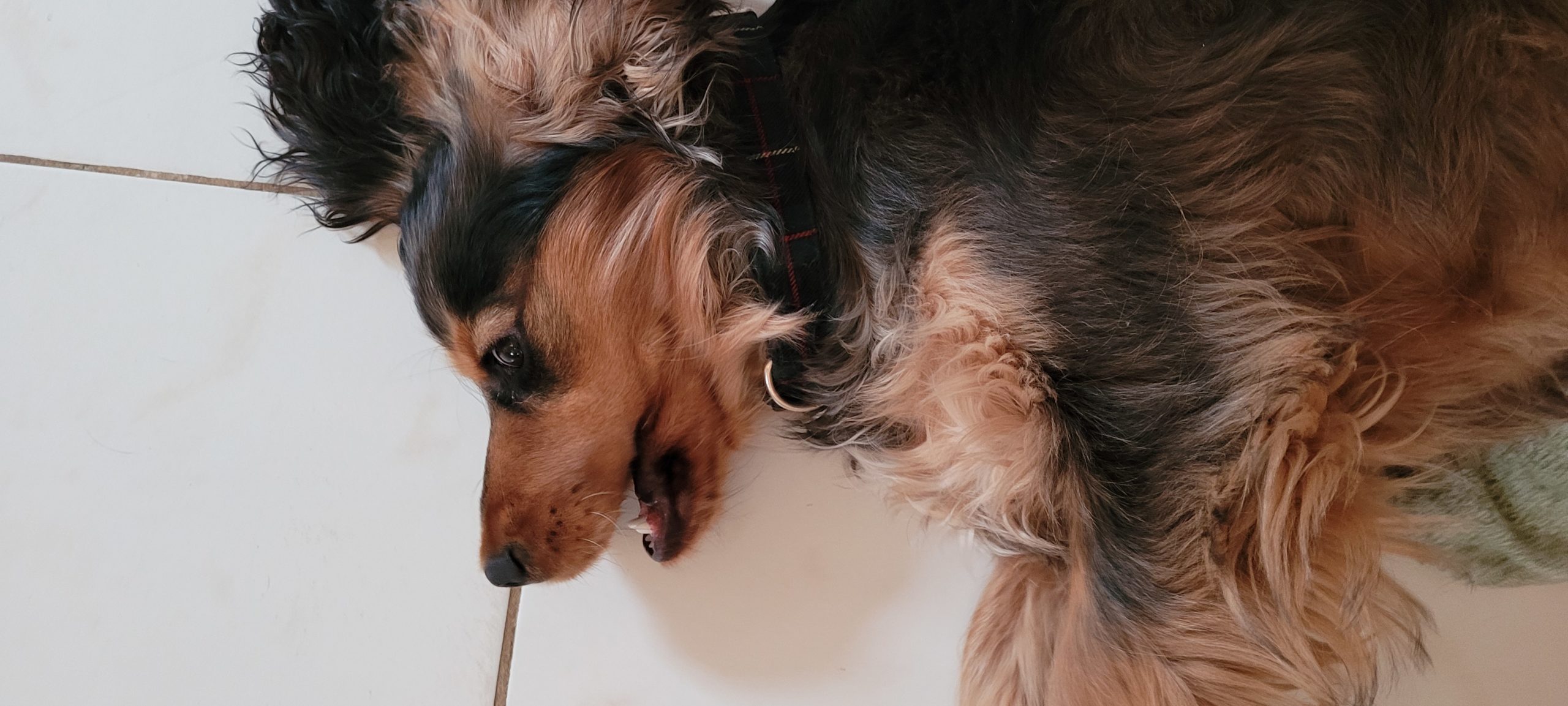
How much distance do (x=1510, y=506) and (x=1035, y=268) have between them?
2.78 ft

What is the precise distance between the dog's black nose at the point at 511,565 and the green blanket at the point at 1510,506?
1420mm

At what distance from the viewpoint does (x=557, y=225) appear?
1362 mm

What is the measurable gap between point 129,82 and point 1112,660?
216cm

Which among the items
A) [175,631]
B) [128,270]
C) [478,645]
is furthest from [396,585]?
[128,270]

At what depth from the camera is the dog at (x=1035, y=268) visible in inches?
48.4

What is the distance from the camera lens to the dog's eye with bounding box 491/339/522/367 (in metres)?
1.39

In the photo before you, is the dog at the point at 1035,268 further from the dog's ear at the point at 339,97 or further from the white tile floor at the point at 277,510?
the white tile floor at the point at 277,510

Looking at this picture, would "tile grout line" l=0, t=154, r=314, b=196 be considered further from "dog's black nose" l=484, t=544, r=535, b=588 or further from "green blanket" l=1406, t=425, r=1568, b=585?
"green blanket" l=1406, t=425, r=1568, b=585

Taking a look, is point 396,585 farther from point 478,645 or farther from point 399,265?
point 399,265

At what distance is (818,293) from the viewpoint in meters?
1.45

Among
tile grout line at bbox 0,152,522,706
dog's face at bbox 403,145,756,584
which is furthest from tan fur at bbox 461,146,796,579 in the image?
tile grout line at bbox 0,152,522,706

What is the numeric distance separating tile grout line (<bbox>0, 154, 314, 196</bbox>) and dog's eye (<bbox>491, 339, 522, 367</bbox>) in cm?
76

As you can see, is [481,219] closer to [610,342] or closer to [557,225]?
[557,225]

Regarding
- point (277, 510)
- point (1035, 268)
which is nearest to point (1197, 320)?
point (1035, 268)
